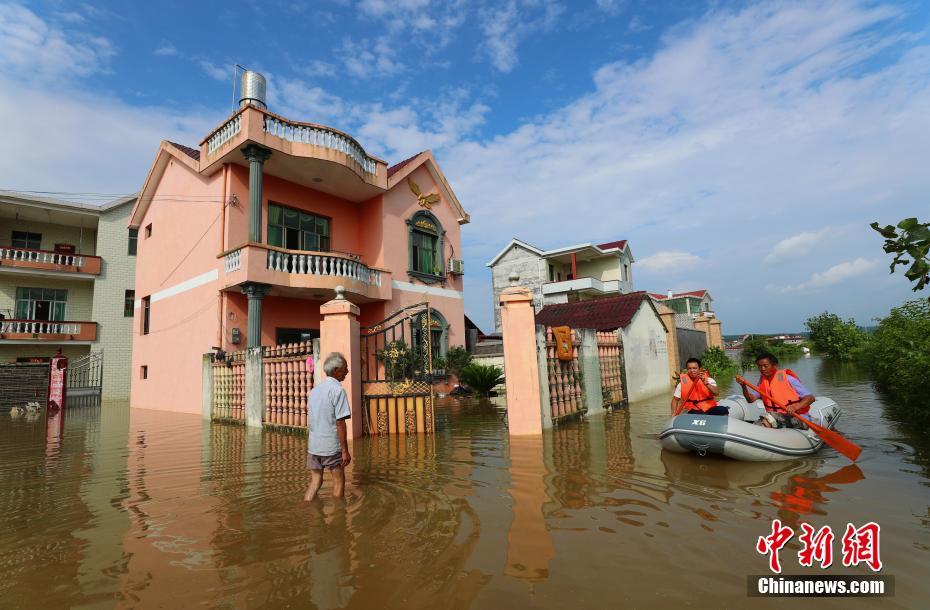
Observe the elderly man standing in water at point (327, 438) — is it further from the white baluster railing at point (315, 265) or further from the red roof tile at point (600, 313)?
the red roof tile at point (600, 313)

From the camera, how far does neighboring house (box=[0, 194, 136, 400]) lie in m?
18.9

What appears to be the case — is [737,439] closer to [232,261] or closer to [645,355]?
[645,355]

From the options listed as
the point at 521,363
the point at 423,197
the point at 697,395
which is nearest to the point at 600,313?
the point at 521,363

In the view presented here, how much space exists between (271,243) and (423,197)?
5.60 meters

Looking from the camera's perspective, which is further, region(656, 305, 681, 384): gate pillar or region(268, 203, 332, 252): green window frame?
region(656, 305, 681, 384): gate pillar

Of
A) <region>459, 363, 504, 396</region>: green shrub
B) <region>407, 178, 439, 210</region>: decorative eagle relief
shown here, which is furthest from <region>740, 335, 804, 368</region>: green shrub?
<region>407, 178, 439, 210</region>: decorative eagle relief

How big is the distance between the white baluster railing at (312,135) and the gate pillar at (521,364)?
806 cm

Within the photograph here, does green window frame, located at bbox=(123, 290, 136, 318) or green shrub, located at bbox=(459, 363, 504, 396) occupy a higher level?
green window frame, located at bbox=(123, 290, 136, 318)

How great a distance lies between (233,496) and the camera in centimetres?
459

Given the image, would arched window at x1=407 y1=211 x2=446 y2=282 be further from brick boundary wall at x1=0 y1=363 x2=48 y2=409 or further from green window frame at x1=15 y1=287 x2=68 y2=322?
green window frame at x1=15 y1=287 x2=68 y2=322

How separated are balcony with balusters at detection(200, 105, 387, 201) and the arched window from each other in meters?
2.39

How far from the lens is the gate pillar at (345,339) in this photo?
7.71m

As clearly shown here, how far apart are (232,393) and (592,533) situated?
903 centimetres

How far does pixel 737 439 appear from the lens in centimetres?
527
